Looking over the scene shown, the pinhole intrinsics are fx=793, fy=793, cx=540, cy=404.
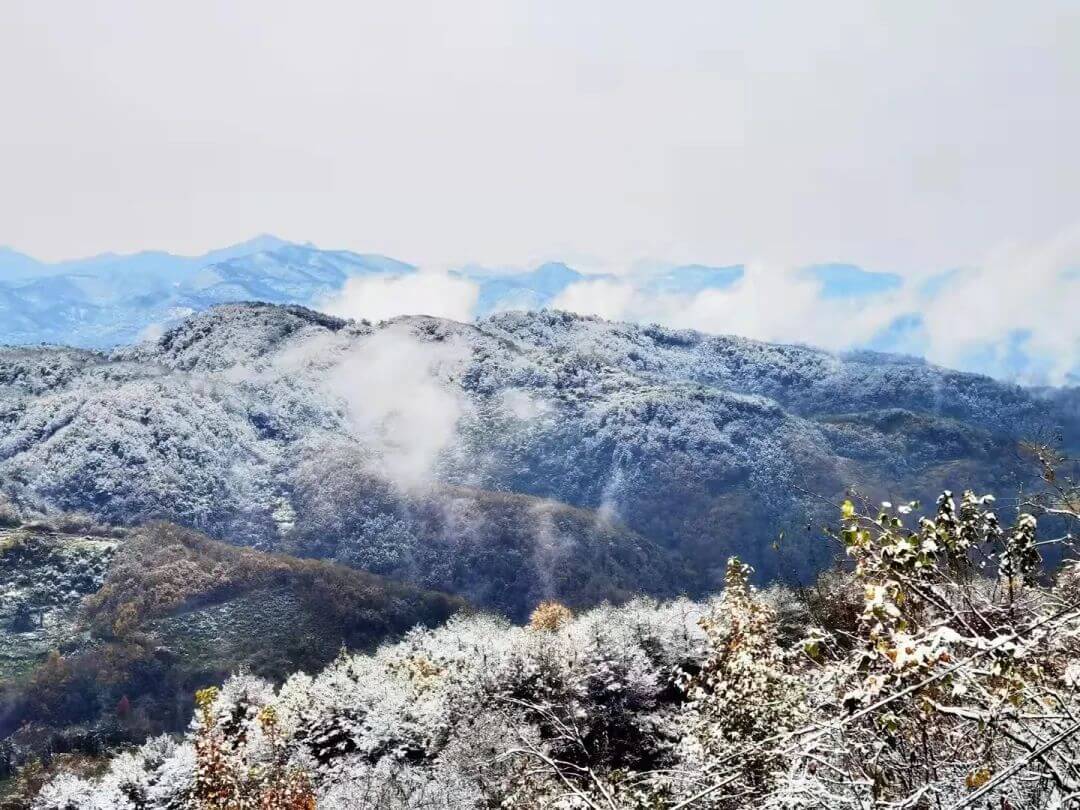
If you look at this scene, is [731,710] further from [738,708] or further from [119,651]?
[119,651]

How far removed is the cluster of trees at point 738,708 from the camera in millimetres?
5008

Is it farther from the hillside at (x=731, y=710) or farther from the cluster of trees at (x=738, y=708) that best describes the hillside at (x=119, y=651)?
the cluster of trees at (x=738, y=708)

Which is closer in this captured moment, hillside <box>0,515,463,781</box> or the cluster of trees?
the cluster of trees

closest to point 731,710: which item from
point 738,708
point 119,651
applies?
point 738,708

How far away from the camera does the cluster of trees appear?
501 cm

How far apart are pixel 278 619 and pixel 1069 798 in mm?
206139

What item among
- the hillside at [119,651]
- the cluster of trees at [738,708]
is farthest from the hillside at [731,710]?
the hillside at [119,651]

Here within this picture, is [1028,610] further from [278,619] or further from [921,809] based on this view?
[278,619]

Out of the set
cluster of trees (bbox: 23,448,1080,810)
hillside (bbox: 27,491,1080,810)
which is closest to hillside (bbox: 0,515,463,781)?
hillside (bbox: 27,491,1080,810)

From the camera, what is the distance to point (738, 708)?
19266 millimetres

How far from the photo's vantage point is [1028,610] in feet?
22.3

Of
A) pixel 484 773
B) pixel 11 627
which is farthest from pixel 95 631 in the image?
pixel 484 773

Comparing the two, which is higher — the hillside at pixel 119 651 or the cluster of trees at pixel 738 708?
the cluster of trees at pixel 738 708

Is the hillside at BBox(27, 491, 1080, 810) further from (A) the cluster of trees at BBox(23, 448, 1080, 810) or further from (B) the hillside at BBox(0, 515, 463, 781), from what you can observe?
(B) the hillside at BBox(0, 515, 463, 781)
